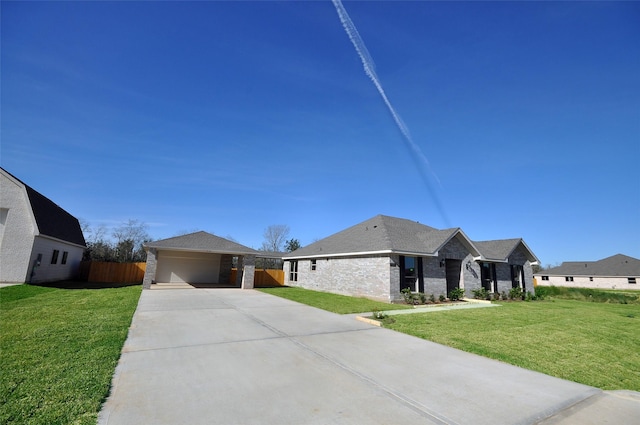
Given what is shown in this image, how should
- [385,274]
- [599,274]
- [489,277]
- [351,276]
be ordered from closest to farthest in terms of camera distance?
[385,274] < [351,276] < [489,277] < [599,274]

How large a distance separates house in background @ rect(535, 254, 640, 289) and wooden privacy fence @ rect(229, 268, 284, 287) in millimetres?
49761

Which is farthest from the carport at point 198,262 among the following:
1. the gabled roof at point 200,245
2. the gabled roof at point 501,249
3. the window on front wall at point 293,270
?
the gabled roof at point 501,249

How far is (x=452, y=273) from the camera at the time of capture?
1983 cm

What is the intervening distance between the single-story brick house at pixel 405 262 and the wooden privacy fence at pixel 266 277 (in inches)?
74.6

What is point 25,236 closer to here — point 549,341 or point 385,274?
point 385,274

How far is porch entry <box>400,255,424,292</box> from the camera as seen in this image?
16594 millimetres

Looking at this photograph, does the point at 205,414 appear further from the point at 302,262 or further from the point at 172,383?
the point at 302,262

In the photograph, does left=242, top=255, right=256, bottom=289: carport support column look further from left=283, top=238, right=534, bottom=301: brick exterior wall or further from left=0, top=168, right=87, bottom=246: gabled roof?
left=0, top=168, right=87, bottom=246: gabled roof

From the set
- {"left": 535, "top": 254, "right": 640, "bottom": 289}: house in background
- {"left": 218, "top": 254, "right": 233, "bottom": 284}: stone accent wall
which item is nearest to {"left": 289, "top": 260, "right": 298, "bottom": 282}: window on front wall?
{"left": 218, "top": 254, "right": 233, "bottom": 284}: stone accent wall

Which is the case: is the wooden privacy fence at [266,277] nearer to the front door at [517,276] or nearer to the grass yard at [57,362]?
the grass yard at [57,362]

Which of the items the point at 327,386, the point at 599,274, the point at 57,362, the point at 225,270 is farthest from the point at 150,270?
the point at 599,274

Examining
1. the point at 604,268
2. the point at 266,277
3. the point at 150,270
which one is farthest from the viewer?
the point at 604,268

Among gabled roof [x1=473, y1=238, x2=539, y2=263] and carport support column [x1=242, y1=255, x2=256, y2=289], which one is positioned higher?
gabled roof [x1=473, y1=238, x2=539, y2=263]

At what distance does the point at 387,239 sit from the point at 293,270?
41.0ft
